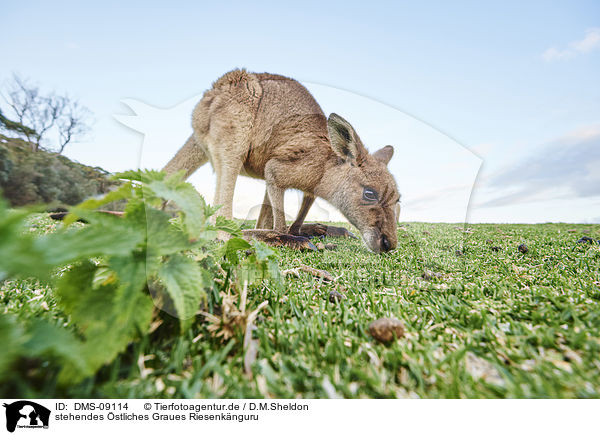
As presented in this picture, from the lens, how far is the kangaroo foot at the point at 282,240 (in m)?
2.88

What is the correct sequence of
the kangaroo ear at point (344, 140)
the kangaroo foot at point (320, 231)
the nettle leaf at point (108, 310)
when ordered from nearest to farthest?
the nettle leaf at point (108, 310), the kangaroo ear at point (344, 140), the kangaroo foot at point (320, 231)

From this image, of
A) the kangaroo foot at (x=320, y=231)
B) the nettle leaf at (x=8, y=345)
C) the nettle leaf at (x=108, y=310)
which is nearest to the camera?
the nettle leaf at (x=8, y=345)

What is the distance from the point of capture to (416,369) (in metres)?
0.86

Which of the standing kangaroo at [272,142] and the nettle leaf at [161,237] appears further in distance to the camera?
the standing kangaroo at [272,142]

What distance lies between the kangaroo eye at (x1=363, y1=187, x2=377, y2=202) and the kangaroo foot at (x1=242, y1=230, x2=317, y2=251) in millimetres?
785

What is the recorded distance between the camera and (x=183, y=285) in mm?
843

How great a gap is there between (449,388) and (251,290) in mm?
950

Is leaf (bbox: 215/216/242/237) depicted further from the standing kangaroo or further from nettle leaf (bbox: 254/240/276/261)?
the standing kangaroo

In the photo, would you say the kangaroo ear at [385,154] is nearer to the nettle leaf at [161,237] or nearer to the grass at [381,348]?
the grass at [381,348]

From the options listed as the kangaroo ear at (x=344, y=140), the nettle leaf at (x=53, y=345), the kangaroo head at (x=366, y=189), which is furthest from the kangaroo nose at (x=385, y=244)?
the nettle leaf at (x=53, y=345)

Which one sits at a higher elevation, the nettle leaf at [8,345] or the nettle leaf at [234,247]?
the nettle leaf at [234,247]

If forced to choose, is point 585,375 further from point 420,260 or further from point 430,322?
point 420,260

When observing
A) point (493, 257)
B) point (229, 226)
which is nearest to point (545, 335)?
point (229, 226)

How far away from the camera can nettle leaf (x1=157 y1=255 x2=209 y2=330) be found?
2.65 feet
